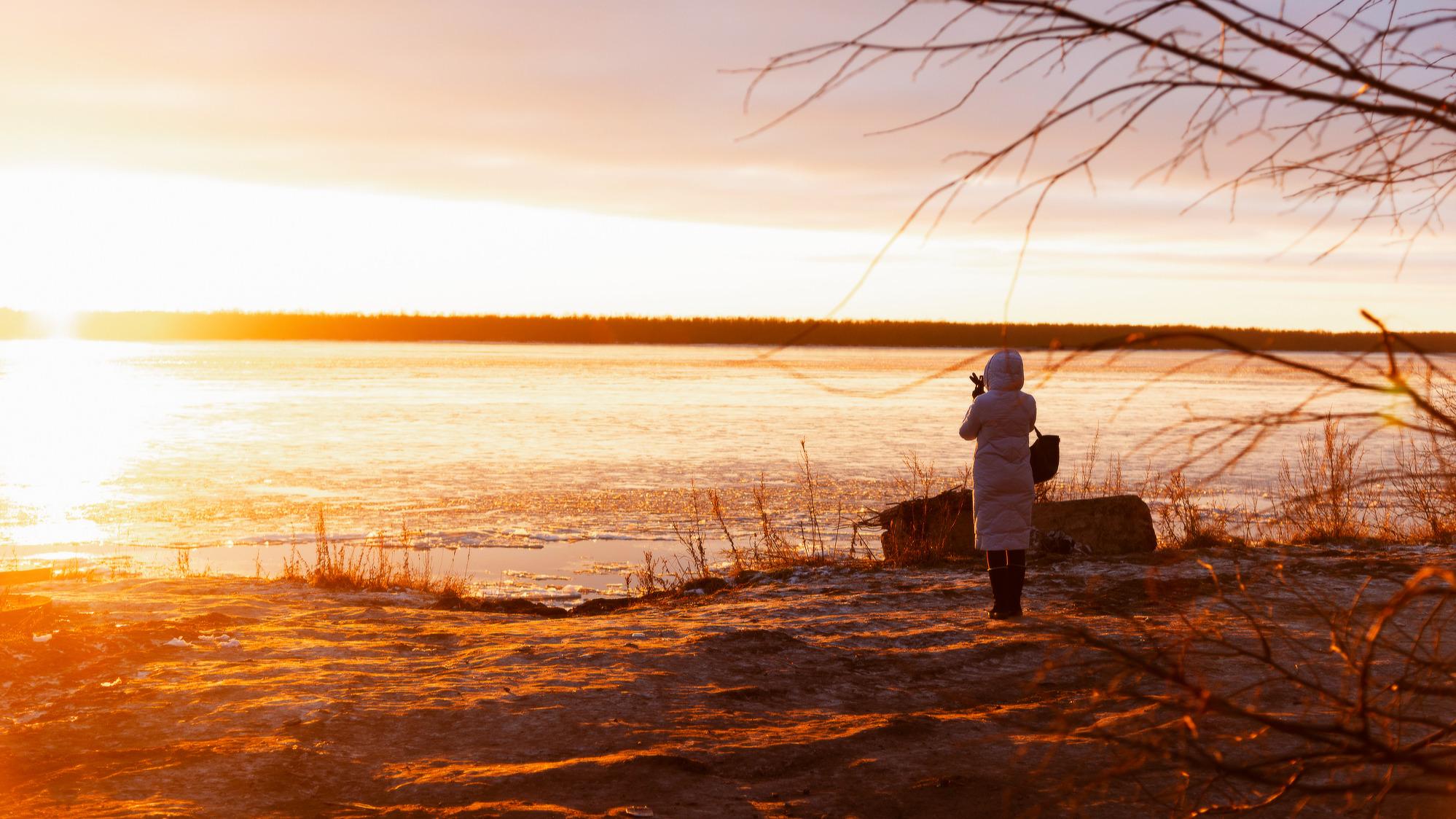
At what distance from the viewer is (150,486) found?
717 inches

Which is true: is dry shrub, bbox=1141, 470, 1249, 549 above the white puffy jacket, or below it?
below

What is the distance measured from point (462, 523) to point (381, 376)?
3601cm

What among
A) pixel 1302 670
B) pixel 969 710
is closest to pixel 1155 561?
pixel 1302 670

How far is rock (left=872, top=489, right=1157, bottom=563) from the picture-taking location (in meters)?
11.4

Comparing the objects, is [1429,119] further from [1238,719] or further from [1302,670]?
[1302,670]

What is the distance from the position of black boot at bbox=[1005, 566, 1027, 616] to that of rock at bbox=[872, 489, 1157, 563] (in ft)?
10.4

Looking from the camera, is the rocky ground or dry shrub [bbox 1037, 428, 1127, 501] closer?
the rocky ground

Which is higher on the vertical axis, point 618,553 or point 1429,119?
point 1429,119

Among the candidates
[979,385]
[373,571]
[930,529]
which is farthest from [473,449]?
[979,385]

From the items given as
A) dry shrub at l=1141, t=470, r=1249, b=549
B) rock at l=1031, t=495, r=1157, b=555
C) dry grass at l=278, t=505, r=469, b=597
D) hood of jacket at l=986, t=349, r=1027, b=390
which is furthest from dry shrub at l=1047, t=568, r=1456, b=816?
dry grass at l=278, t=505, r=469, b=597

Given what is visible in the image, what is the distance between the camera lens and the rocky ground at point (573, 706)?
15.3 ft

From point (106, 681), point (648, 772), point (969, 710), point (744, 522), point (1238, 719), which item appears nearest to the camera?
point (648, 772)

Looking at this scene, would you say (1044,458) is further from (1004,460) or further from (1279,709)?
(1279,709)

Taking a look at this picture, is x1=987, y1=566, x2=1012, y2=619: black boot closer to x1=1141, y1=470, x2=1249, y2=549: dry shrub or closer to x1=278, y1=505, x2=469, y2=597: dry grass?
x1=1141, y1=470, x2=1249, y2=549: dry shrub
